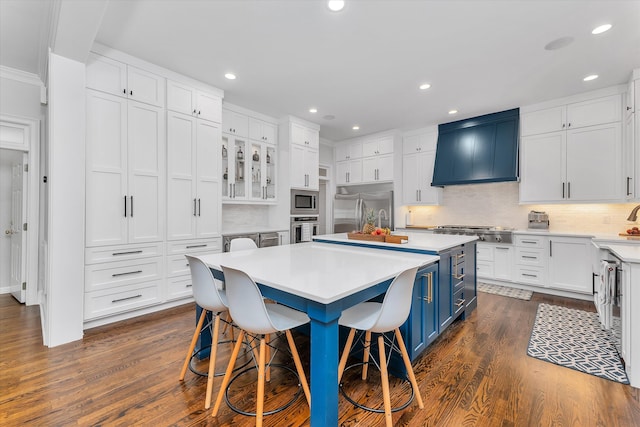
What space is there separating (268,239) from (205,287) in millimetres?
2776

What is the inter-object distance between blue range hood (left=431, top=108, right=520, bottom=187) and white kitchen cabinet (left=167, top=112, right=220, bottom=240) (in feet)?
12.7

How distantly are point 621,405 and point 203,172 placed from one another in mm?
4298

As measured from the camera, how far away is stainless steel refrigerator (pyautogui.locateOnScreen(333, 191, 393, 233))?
222 inches

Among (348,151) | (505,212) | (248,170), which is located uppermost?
(348,151)

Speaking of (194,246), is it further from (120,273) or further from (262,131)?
(262,131)

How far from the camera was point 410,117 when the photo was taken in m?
4.92

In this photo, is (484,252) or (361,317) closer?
(361,317)

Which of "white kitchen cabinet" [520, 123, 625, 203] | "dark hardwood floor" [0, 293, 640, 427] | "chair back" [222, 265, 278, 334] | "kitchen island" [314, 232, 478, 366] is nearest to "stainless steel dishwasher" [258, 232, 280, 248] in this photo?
"kitchen island" [314, 232, 478, 366]

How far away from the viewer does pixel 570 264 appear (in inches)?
152

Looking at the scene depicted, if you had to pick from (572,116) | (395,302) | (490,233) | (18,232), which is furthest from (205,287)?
(572,116)

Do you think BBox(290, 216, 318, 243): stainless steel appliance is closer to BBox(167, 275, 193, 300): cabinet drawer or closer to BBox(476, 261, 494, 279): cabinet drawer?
BBox(167, 275, 193, 300): cabinet drawer

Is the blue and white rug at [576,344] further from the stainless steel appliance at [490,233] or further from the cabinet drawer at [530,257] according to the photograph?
the stainless steel appliance at [490,233]

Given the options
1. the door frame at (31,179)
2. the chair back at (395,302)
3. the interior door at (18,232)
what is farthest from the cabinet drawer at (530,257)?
the interior door at (18,232)

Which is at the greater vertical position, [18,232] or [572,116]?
[572,116]
